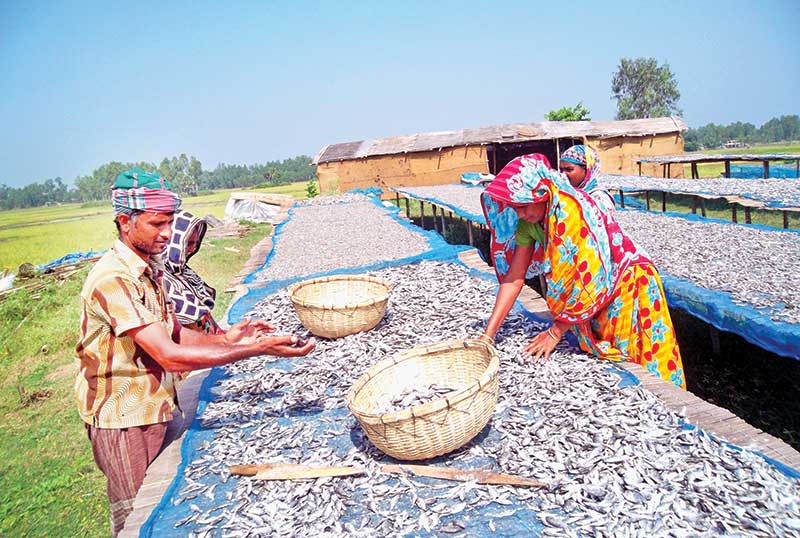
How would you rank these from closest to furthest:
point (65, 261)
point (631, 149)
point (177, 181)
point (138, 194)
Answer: point (138, 194) → point (65, 261) → point (631, 149) → point (177, 181)

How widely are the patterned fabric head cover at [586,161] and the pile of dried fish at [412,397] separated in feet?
5.67

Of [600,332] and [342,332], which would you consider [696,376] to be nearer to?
[600,332]

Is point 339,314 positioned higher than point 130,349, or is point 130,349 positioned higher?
point 130,349

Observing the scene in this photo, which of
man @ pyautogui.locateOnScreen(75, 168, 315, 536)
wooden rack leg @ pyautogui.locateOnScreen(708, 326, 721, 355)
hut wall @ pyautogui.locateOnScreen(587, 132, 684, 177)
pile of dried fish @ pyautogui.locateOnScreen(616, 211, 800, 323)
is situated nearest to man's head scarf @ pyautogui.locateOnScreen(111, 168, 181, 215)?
man @ pyautogui.locateOnScreen(75, 168, 315, 536)

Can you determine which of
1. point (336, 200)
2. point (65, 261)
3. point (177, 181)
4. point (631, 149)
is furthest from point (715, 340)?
point (177, 181)

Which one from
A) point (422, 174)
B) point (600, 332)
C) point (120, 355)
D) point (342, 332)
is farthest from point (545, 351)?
point (422, 174)

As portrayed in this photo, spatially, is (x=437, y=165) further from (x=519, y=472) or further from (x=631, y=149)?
(x=519, y=472)

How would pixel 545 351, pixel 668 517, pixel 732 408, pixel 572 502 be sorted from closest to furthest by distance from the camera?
pixel 668 517, pixel 572 502, pixel 545 351, pixel 732 408

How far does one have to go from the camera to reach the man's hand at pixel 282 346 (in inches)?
75.8

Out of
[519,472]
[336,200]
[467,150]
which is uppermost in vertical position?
[467,150]

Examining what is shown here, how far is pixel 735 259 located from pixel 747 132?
10464 centimetres

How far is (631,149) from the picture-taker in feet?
60.7

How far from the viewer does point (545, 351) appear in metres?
2.41

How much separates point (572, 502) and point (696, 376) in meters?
3.47
